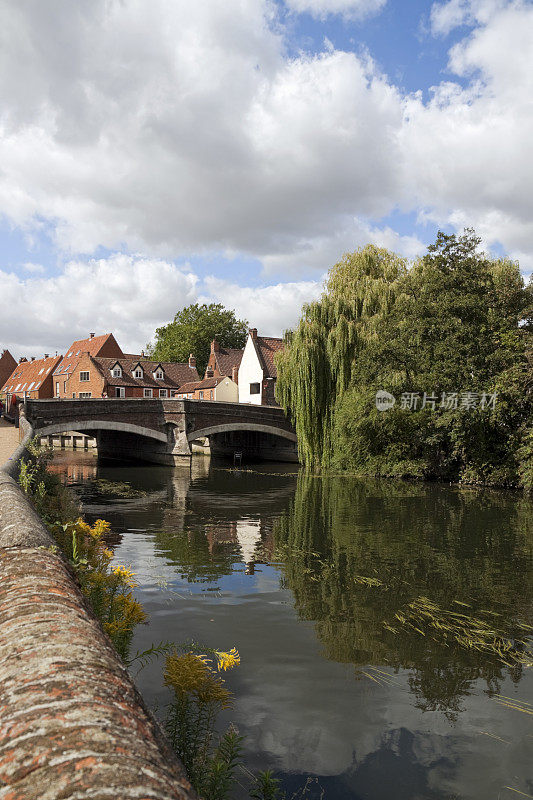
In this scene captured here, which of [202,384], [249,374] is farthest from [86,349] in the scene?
[249,374]

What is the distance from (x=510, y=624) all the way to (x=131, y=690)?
26.2ft

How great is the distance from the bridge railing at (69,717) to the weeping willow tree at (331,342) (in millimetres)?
29194

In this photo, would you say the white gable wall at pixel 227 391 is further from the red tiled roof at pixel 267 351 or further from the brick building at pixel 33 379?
the brick building at pixel 33 379

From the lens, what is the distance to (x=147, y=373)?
63281 mm

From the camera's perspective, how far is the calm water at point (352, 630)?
5.09 metres

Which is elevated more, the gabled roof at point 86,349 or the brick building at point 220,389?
the gabled roof at point 86,349

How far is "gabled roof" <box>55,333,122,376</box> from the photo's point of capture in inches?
2712

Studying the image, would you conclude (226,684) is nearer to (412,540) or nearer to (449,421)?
(412,540)

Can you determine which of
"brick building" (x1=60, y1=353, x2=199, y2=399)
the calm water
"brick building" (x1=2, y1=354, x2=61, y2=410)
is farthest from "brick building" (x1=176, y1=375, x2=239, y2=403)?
the calm water

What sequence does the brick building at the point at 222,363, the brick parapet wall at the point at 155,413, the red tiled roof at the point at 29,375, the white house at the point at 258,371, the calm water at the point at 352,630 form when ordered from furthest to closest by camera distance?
the red tiled roof at the point at 29,375 → the brick building at the point at 222,363 → the white house at the point at 258,371 → the brick parapet wall at the point at 155,413 → the calm water at the point at 352,630

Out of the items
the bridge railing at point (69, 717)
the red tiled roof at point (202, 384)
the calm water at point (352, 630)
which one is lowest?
the calm water at point (352, 630)

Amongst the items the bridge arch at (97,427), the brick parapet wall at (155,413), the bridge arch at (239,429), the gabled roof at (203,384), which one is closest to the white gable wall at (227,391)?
the gabled roof at (203,384)

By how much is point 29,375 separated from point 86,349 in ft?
44.8

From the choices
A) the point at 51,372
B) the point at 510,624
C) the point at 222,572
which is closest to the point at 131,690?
the point at 510,624
